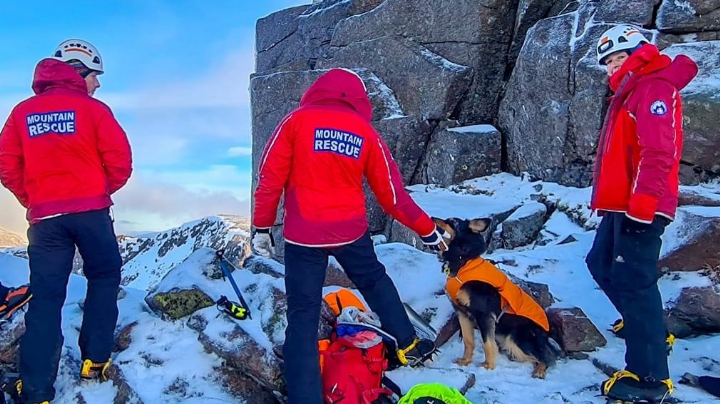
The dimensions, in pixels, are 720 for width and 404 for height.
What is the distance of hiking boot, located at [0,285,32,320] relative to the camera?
524 centimetres

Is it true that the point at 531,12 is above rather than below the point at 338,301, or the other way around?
above

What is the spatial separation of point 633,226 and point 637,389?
115cm

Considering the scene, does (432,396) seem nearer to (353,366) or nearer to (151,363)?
(353,366)

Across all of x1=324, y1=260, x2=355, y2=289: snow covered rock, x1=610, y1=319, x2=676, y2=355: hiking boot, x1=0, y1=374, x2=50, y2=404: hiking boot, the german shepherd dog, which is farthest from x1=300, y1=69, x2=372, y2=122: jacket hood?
x1=610, y1=319, x2=676, y2=355: hiking boot

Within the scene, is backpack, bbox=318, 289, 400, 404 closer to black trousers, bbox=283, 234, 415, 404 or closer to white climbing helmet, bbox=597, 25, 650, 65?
black trousers, bbox=283, 234, 415, 404

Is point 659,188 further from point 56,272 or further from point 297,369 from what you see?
point 56,272

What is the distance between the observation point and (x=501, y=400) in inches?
177

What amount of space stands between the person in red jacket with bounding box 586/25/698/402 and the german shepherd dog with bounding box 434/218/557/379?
650 millimetres

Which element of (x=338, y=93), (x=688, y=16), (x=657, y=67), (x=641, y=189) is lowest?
(x=641, y=189)

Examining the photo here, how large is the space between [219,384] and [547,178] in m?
8.33

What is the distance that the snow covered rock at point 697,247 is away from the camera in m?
6.30

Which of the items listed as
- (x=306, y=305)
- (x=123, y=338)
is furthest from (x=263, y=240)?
(x=123, y=338)

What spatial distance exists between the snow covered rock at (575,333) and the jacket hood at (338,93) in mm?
2646

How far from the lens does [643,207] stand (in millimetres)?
4023
